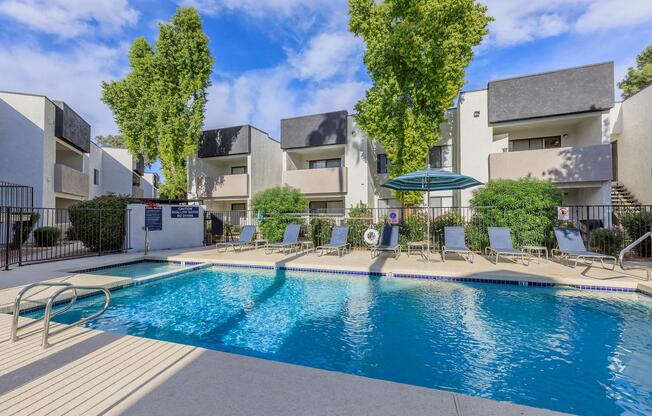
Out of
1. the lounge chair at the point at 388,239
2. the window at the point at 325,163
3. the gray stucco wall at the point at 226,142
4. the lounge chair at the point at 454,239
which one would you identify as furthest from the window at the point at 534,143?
the gray stucco wall at the point at 226,142

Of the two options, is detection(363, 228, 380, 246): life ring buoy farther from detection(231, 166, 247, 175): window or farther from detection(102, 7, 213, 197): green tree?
detection(231, 166, 247, 175): window

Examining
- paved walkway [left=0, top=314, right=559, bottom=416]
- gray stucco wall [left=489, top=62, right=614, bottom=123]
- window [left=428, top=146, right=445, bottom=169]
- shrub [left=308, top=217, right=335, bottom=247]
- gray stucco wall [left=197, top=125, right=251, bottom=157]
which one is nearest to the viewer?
paved walkway [left=0, top=314, right=559, bottom=416]

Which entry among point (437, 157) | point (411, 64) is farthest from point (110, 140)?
point (411, 64)

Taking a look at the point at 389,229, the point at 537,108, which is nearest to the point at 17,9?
the point at 389,229

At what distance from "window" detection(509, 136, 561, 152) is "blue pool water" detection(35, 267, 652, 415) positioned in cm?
1221

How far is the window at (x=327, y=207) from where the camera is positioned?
1934 centimetres

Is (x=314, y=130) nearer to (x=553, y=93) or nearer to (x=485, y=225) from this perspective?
(x=485, y=225)

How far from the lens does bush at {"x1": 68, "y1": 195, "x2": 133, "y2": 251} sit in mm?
10672

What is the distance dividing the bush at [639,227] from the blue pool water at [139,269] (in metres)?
14.3

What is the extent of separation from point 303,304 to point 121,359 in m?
3.30

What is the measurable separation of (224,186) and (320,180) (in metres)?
6.76

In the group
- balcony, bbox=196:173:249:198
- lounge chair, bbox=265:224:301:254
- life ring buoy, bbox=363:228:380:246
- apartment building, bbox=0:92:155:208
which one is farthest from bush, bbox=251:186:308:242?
apartment building, bbox=0:92:155:208

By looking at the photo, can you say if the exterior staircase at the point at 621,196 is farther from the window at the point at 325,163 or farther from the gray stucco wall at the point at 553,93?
the window at the point at 325,163

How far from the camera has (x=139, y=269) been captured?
8.82 metres
